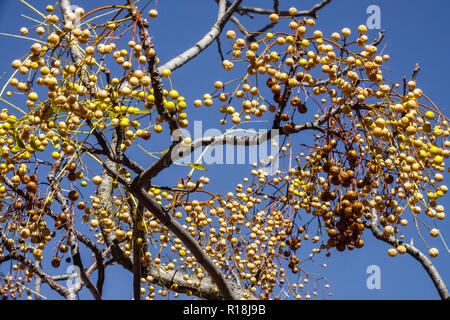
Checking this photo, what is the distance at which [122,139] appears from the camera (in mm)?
1979

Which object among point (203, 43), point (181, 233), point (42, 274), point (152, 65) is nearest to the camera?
point (152, 65)

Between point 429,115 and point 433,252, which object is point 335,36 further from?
point 433,252

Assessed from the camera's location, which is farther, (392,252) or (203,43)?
(203,43)

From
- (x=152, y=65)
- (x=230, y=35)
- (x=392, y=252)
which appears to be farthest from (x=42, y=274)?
(x=392, y=252)

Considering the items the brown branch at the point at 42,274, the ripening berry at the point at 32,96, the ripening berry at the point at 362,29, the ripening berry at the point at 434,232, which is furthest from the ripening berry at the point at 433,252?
the brown branch at the point at 42,274

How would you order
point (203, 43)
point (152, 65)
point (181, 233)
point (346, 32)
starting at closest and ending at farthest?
point (152, 65) → point (346, 32) → point (181, 233) → point (203, 43)

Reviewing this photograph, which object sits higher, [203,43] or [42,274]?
[203,43]

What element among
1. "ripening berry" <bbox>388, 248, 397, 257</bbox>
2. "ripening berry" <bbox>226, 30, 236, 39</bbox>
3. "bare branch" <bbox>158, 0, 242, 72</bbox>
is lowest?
"ripening berry" <bbox>388, 248, 397, 257</bbox>

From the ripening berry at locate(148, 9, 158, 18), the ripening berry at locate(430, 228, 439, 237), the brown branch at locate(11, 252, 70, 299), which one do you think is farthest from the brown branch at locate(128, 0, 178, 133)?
the brown branch at locate(11, 252, 70, 299)

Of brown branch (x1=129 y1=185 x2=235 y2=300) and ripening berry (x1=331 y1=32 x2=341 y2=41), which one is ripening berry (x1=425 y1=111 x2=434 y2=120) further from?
brown branch (x1=129 y1=185 x2=235 y2=300)

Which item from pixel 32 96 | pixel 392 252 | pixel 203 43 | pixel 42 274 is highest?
pixel 203 43

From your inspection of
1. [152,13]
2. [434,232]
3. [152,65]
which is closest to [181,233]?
[152,65]

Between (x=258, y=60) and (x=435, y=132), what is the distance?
32.9 inches
